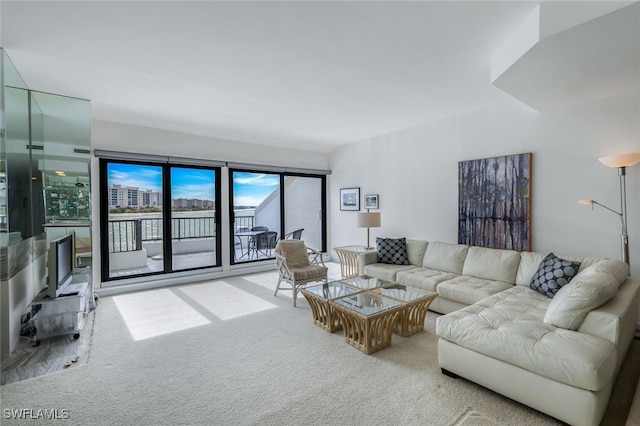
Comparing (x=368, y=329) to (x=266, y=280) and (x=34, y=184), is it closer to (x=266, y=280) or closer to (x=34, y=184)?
(x=266, y=280)

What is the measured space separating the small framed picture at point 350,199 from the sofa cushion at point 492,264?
8.83 feet

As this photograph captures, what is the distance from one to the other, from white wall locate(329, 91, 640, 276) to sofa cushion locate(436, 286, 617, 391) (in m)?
1.41

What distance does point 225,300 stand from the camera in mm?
3998

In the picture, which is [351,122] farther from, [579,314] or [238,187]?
[579,314]

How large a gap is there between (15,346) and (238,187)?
3679mm

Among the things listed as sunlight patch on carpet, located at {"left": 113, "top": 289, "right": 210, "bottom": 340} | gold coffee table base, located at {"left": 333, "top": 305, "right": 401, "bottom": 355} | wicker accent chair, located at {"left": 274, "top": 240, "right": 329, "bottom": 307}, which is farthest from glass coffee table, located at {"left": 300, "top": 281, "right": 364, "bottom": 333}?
sunlight patch on carpet, located at {"left": 113, "top": 289, "right": 210, "bottom": 340}

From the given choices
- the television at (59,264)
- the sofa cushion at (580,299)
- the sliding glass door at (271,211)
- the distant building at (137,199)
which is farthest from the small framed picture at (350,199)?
the television at (59,264)

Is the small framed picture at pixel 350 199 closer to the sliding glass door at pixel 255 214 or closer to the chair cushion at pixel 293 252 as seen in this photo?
the sliding glass door at pixel 255 214

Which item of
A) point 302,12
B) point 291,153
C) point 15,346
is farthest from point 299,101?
point 15,346

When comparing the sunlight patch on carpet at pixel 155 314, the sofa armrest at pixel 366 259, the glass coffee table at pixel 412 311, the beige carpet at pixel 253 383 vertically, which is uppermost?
the sofa armrest at pixel 366 259

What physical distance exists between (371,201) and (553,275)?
331 cm

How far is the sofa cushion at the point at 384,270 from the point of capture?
3900 millimetres

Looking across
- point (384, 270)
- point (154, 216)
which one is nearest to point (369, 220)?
point (384, 270)

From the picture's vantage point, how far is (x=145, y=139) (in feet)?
15.0
